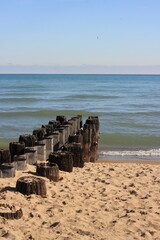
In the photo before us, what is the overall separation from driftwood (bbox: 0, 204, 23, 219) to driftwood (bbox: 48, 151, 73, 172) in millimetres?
2561

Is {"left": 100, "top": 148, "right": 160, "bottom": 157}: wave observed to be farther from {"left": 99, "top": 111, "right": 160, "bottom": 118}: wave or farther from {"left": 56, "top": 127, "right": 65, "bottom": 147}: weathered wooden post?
{"left": 99, "top": 111, "right": 160, "bottom": 118}: wave

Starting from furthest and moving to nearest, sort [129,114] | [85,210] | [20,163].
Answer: [129,114]
[20,163]
[85,210]

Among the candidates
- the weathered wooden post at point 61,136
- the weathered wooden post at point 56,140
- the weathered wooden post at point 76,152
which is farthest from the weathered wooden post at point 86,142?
the weathered wooden post at point 76,152

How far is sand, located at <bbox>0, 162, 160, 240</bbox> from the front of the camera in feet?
17.9

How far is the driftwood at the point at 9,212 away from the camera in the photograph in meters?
5.55

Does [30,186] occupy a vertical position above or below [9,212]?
above

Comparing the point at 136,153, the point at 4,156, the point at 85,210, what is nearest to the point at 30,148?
the point at 4,156

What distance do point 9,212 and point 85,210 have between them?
1330mm

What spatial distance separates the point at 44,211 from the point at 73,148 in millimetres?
3090

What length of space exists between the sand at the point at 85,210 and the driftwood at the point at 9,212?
0.08 meters

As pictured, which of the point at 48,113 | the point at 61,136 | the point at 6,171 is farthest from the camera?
the point at 48,113

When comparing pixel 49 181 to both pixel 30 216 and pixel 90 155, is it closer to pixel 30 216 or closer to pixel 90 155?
pixel 30 216

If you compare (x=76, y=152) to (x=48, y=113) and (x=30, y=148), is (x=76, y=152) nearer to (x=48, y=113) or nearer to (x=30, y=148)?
(x=30, y=148)

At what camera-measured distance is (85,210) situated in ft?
20.9
